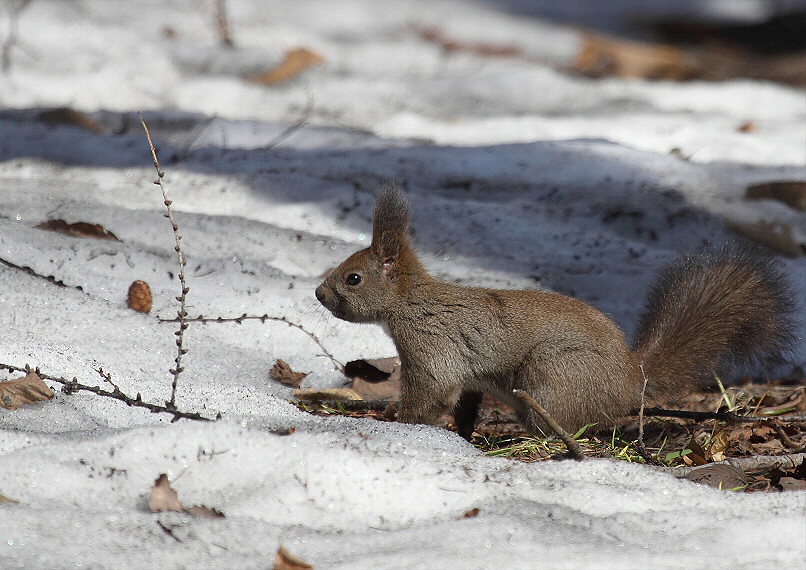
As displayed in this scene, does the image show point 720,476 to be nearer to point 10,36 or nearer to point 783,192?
point 783,192

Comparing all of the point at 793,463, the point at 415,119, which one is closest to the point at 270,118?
the point at 415,119

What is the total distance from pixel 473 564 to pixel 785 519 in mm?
667

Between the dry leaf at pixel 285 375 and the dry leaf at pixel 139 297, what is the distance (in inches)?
21.9

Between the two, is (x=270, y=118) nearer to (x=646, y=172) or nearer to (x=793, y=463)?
(x=646, y=172)

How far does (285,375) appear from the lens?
2986 millimetres

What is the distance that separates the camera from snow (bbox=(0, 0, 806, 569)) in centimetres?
183

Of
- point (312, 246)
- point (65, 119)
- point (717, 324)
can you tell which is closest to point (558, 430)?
point (717, 324)

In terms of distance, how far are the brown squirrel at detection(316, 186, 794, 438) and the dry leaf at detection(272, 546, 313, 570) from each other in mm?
1193

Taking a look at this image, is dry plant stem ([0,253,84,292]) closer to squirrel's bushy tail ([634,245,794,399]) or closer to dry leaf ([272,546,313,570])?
dry leaf ([272,546,313,570])

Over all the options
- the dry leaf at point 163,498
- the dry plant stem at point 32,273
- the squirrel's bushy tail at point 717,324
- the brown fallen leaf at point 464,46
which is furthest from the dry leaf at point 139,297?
the brown fallen leaf at point 464,46

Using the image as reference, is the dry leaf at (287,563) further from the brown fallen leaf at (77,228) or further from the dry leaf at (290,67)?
A: the dry leaf at (290,67)

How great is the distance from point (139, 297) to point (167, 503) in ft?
4.90

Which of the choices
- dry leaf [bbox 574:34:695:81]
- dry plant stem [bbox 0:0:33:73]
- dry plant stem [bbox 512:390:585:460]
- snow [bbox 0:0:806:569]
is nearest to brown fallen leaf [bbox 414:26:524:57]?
snow [bbox 0:0:806:569]

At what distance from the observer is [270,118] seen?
A: 223 inches
